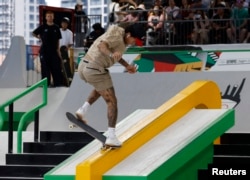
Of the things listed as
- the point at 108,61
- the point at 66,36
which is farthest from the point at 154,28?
the point at 108,61

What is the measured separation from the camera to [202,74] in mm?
18672

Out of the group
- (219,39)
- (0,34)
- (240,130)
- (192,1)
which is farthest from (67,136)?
(0,34)

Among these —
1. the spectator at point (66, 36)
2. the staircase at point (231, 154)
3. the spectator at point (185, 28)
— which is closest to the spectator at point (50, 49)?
the spectator at point (66, 36)

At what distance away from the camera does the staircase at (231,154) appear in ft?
39.1

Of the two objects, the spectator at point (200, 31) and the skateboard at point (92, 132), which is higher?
the spectator at point (200, 31)

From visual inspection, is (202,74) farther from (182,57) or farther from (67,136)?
(67,136)

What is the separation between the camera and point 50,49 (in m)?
21.2

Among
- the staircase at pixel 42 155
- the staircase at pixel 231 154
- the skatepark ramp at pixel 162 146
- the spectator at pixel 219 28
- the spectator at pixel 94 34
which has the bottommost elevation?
the staircase at pixel 42 155

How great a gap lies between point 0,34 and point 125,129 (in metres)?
17.5

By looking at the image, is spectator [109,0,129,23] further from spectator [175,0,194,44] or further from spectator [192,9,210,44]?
spectator [192,9,210,44]

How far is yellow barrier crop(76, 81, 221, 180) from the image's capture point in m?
11.5

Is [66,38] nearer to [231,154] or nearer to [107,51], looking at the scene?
[231,154]

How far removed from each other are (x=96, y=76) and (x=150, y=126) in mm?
1052

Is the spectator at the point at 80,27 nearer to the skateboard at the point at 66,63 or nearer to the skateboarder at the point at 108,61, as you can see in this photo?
the skateboard at the point at 66,63
